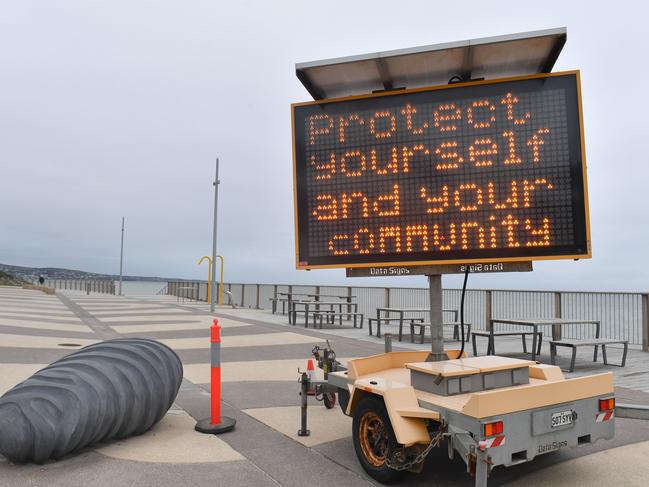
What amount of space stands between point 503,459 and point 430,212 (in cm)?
254

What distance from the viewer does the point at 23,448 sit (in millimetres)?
4172

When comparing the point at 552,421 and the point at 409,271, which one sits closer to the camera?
the point at 552,421

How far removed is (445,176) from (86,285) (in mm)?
55866

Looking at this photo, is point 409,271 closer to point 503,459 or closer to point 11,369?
point 503,459

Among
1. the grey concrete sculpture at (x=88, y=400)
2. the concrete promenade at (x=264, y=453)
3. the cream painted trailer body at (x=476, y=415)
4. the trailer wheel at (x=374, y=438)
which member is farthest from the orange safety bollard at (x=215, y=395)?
the trailer wheel at (x=374, y=438)

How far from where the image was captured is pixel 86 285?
54.3 metres

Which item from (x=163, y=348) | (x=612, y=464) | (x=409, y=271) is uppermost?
(x=409, y=271)

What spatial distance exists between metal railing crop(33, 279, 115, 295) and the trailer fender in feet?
160

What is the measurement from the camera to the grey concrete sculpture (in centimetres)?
419

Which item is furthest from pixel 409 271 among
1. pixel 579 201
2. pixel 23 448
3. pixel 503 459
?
pixel 23 448

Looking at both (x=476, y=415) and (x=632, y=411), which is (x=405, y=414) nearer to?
(x=476, y=415)

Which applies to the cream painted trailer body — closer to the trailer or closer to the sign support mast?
the trailer

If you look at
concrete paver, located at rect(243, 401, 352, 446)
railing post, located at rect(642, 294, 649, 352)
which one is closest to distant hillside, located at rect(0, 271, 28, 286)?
concrete paver, located at rect(243, 401, 352, 446)

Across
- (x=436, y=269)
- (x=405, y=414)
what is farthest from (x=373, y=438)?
(x=436, y=269)
